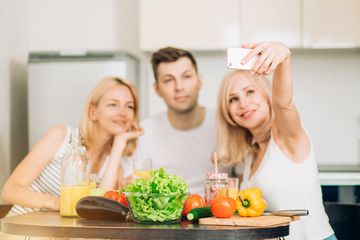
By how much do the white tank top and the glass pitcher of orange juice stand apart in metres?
0.74

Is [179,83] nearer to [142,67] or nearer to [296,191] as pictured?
[296,191]

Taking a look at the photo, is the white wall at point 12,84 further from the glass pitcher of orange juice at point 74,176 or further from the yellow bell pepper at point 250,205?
the yellow bell pepper at point 250,205

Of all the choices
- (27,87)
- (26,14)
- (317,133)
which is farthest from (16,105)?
(317,133)

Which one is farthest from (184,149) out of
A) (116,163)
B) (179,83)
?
(116,163)

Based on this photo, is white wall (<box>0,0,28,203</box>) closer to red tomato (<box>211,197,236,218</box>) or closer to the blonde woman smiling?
the blonde woman smiling

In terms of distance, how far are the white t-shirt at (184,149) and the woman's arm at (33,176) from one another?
0.65 meters

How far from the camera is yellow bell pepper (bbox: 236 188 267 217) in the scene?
1413 mm

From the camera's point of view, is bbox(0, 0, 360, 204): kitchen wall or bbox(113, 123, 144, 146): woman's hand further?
bbox(0, 0, 360, 204): kitchen wall

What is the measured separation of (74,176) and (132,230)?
1.42 feet

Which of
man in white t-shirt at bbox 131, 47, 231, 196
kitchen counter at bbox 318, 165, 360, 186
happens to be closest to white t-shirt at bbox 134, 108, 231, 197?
man in white t-shirt at bbox 131, 47, 231, 196

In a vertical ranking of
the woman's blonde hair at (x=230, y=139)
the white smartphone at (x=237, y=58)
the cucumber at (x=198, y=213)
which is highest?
the white smartphone at (x=237, y=58)

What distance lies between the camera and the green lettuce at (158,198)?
130 centimetres

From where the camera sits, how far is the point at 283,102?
5.76 ft

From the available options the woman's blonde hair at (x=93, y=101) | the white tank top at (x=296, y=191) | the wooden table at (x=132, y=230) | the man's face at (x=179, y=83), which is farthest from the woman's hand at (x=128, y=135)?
the wooden table at (x=132, y=230)
